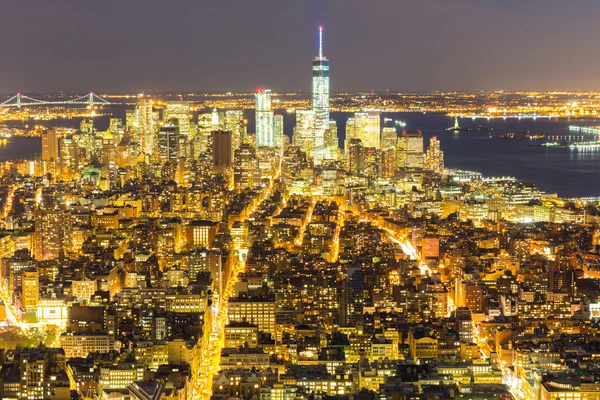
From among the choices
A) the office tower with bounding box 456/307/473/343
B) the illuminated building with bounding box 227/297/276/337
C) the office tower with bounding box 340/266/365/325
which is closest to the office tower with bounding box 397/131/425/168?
the office tower with bounding box 340/266/365/325

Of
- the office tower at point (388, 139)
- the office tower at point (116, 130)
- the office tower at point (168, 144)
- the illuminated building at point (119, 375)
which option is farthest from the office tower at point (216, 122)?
the illuminated building at point (119, 375)

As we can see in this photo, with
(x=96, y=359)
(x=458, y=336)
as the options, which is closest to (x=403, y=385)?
(x=458, y=336)

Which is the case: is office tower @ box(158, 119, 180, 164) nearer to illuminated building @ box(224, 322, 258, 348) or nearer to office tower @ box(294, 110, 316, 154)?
office tower @ box(294, 110, 316, 154)

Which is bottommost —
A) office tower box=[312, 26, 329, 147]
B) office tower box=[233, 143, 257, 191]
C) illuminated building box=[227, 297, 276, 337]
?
illuminated building box=[227, 297, 276, 337]

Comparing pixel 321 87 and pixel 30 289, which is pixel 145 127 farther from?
pixel 30 289

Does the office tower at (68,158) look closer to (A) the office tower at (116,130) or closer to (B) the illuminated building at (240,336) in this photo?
(A) the office tower at (116,130)

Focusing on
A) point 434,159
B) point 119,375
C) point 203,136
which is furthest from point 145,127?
point 119,375
